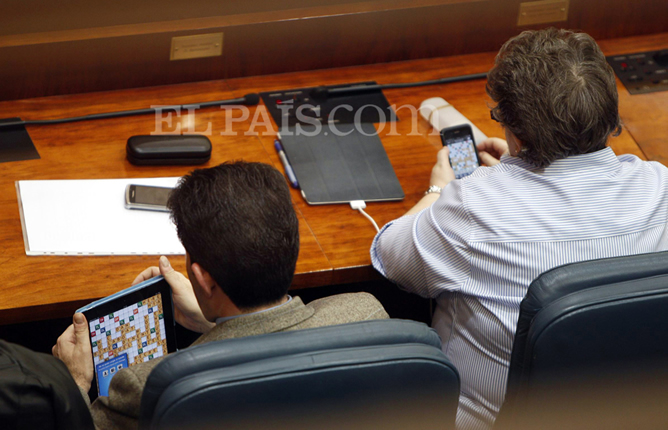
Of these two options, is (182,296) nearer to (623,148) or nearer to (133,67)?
(133,67)

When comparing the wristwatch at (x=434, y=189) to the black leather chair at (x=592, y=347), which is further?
the wristwatch at (x=434, y=189)

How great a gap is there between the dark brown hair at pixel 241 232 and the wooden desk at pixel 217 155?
35cm

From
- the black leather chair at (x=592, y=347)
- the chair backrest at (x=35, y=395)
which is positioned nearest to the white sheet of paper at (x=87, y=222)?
the chair backrest at (x=35, y=395)

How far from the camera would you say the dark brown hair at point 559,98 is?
1.24 m

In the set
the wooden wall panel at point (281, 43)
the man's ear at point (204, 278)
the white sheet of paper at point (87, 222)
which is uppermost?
the wooden wall panel at point (281, 43)

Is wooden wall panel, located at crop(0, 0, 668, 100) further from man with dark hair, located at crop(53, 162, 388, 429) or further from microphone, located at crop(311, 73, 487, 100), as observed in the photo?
man with dark hair, located at crop(53, 162, 388, 429)

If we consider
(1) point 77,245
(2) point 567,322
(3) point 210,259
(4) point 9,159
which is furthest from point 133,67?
(2) point 567,322

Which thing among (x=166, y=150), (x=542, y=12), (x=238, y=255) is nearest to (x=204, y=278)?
(x=238, y=255)

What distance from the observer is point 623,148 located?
6.07ft

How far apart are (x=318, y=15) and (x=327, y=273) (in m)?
0.80

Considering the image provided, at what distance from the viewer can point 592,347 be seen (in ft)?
3.51

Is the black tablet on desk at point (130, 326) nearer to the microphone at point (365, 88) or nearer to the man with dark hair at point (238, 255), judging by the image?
the man with dark hair at point (238, 255)

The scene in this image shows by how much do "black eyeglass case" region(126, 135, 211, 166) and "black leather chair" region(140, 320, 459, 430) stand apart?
81 cm

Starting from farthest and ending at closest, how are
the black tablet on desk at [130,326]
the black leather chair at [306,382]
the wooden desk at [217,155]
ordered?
the wooden desk at [217,155] < the black tablet on desk at [130,326] < the black leather chair at [306,382]
